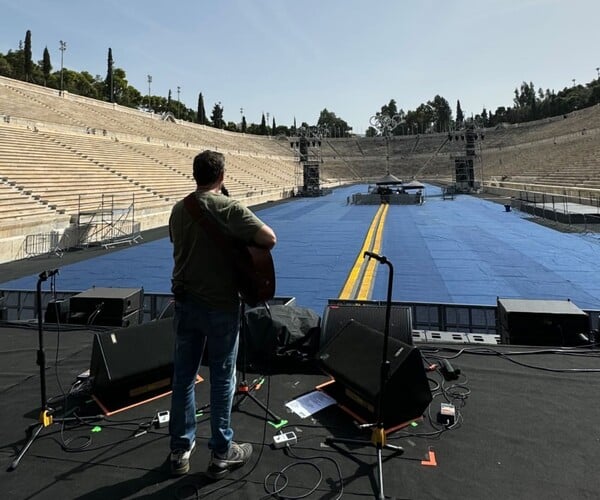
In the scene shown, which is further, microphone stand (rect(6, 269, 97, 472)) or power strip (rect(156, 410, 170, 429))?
power strip (rect(156, 410, 170, 429))

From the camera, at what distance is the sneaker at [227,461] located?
8.63 feet

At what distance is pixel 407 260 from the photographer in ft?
37.2

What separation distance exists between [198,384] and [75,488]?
4.89 ft

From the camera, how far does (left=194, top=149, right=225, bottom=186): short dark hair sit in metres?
2.68

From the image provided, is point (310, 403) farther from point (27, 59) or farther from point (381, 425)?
point (27, 59)

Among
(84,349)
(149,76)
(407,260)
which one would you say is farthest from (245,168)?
(149,76)

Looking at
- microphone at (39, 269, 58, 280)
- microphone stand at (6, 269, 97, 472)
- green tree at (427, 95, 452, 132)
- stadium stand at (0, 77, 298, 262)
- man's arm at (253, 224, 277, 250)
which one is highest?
green tree at (427, 95, 452, 132)

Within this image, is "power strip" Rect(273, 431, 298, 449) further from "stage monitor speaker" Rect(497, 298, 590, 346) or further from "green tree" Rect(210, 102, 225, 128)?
"green tree" Rect(210, 102, 225, 128)

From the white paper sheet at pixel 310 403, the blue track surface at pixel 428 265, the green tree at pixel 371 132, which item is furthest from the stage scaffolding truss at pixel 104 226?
the green tree at pixel 371 132

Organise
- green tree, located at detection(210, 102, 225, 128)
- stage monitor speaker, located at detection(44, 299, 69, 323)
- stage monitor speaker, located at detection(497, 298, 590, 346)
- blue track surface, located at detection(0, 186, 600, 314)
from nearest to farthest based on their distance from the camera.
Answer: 1. stage monitor speaker, located at detection(497, 298, 590, 346)
2. stage monitor speaker, located at detection(44, 299, 69, 323)
3. blue track surface, located at detection(0, 186, 600, 314)
4. green tree, located at detection(210, 102, 225, 128)

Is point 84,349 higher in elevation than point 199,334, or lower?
lower

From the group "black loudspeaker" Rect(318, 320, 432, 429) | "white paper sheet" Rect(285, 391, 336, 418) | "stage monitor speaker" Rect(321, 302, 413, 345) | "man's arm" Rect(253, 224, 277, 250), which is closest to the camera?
"man's arm" Rect(253, 224, 277, 250)

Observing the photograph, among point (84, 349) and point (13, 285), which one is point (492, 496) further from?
point (13, 285)

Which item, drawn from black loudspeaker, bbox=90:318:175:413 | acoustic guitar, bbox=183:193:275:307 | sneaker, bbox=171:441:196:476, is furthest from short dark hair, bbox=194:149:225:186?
sneaker, bbox=171:441:196:476
